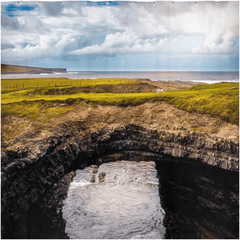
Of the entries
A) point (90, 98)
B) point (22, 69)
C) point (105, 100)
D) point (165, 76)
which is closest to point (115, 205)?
point (105, 100)

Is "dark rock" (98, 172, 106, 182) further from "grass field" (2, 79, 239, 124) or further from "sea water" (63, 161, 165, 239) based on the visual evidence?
"grass field" (2, 79, 239, 124)

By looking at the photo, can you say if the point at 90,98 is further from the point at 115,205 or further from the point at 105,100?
the point at 115,205

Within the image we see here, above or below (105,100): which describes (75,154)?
below

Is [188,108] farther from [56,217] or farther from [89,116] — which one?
[56,217]

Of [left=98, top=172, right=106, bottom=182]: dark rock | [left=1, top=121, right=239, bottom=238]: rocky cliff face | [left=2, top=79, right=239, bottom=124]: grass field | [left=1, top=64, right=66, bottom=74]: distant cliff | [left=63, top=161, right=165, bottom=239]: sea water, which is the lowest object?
[left=63, top=161, right=165, bottom=239]: sea water

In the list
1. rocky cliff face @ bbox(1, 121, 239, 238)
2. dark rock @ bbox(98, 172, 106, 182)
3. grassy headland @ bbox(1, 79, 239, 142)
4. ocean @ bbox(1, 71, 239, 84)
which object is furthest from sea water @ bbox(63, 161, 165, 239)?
ocean @ bbox(1, 71, 239, 84)
